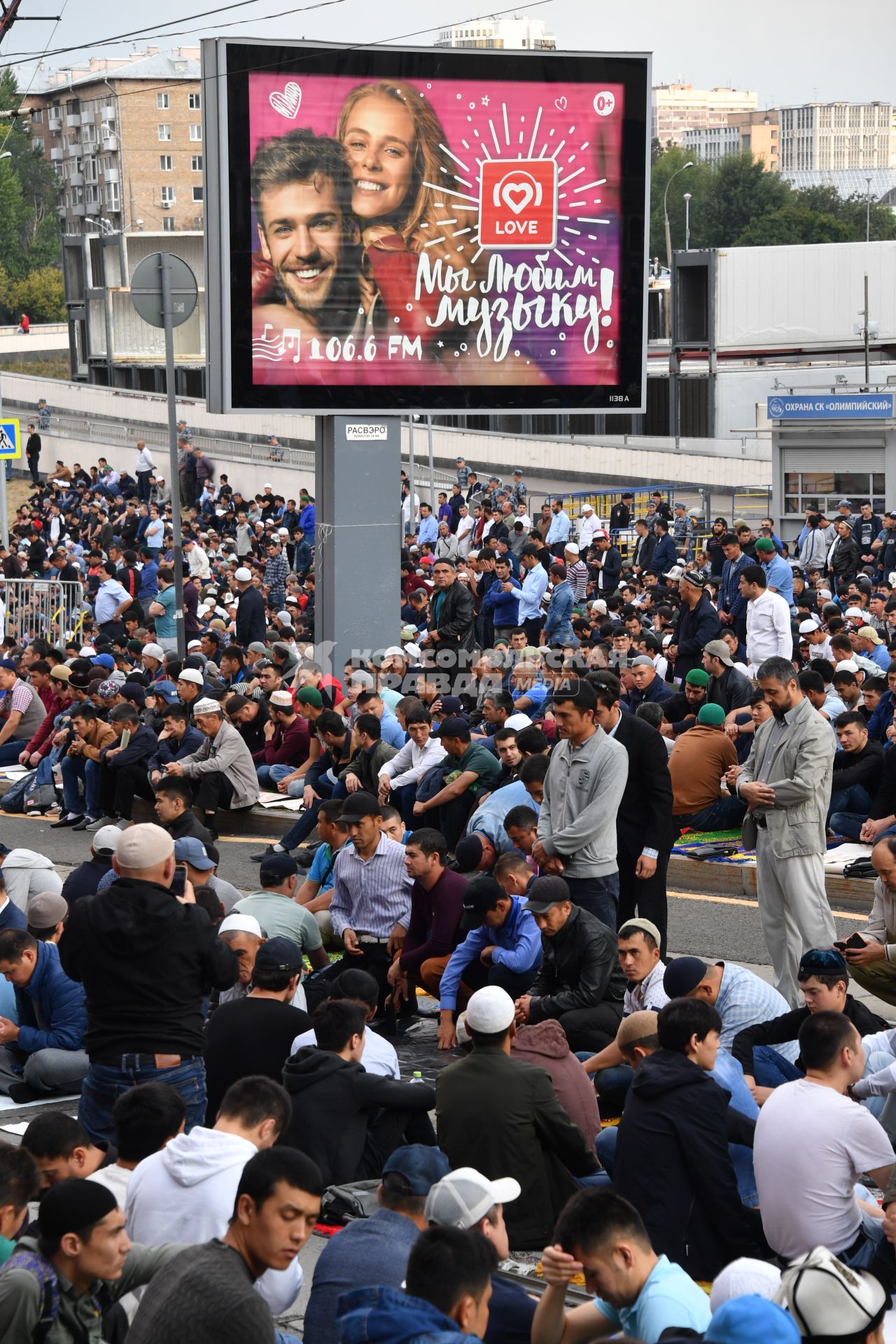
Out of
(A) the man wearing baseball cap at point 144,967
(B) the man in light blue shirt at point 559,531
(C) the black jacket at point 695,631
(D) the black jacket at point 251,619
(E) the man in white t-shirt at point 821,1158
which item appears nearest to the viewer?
(E) the man in white t-shirt at point 821,1158

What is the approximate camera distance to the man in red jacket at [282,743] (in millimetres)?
14367

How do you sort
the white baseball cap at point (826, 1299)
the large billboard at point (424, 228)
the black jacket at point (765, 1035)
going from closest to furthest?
the white baseball cap at point (826, 1299)
the black jacket at point (765, 1035)
the large billboard at point (424, 228)

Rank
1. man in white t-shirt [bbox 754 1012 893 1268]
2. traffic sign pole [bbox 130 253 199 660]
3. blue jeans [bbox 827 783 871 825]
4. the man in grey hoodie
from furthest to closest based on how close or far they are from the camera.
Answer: traffic sign pole [bbox 130 253 199 660]
blue jeans [bbox 827 783 871 825]
the man in grey hoodie
man in white t-shirt [bbox 754 1012 893 1268]

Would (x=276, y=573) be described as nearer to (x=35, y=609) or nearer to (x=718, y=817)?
(x=35, y=609)

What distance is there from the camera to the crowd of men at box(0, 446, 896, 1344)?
4.78 meters

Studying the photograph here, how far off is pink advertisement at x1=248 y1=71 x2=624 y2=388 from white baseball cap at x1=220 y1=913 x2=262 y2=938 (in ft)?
30.0

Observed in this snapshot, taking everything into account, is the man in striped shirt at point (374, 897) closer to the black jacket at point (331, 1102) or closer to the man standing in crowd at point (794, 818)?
the man standing in crowd at point (794, 818)

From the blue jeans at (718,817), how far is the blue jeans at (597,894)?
3.43 metres

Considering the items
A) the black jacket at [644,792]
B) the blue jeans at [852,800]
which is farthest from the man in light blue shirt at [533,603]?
the black jacket at [644,792]

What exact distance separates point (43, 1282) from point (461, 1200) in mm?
1136

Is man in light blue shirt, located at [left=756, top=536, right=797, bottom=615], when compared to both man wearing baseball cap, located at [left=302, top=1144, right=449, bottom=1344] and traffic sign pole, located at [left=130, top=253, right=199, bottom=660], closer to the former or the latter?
traffic sign pole, located at [left=130, top=253, right=199, bottom=660]

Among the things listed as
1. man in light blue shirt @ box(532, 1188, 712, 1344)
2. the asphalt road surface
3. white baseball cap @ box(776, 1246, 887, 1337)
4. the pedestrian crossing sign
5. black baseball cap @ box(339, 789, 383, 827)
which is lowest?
the asphalt road surface

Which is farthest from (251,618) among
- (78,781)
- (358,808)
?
(358,808)

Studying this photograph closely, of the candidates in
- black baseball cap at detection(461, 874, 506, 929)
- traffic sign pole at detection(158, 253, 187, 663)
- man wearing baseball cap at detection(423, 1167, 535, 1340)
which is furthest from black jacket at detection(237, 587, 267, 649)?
man wearing baseball cap at detection(423, 1167, 535, 1340)
